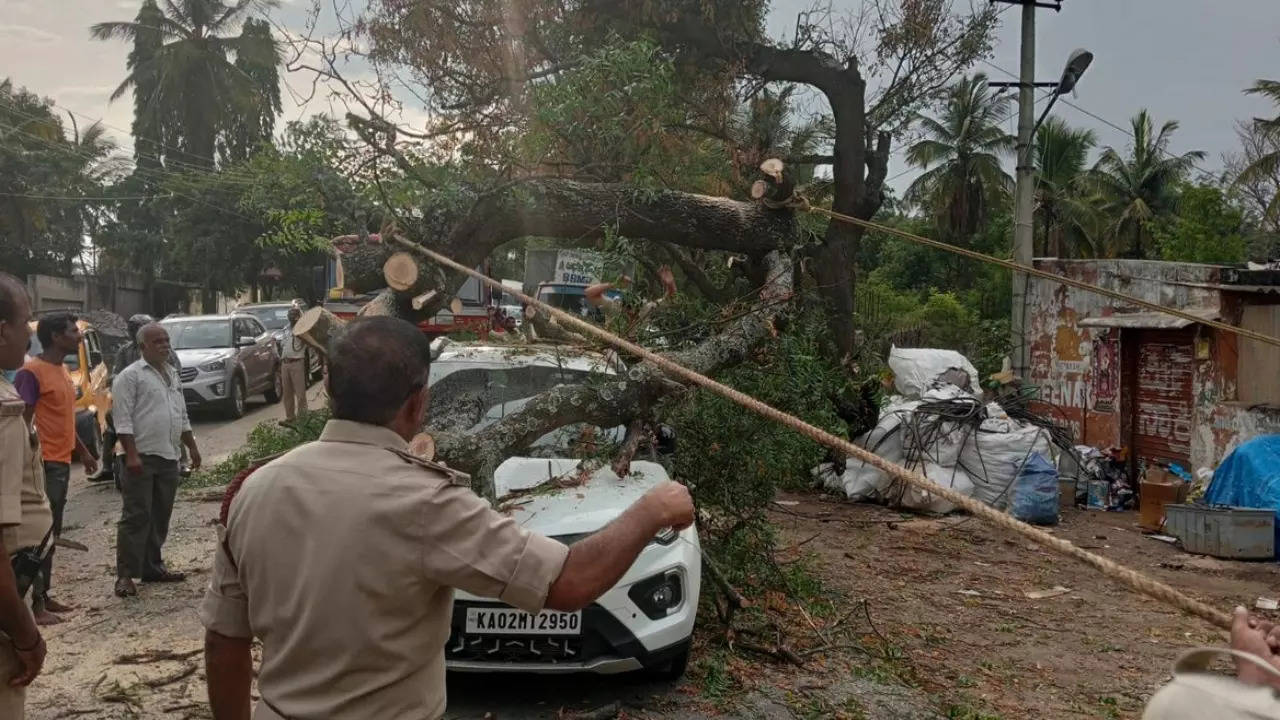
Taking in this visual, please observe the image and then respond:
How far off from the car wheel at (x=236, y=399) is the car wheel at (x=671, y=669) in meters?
12.5

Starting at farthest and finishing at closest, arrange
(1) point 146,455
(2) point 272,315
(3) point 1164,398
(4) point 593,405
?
1. (2) point 272,315
2. (3) point 1164,398
3. (1) point 146,455
4. (4) point 593,405

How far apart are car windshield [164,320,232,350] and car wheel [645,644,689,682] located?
1307cm

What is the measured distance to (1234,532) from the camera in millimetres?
9555

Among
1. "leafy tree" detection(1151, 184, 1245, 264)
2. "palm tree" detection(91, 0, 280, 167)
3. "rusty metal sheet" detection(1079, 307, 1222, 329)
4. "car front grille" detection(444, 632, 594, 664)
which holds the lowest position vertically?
"car front grille" detection(444, 632, 594, 664)

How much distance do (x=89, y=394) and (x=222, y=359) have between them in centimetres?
385

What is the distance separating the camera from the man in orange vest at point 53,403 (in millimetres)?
5891

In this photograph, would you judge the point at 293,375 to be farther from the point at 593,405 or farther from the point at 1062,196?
the point at 1062,196

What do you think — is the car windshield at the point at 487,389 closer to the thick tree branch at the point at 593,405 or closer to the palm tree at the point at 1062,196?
the thick tree branch at the point at 593,405

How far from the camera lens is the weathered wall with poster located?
39.2ft

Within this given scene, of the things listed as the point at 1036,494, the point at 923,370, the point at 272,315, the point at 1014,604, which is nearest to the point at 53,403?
the point at 1014,604

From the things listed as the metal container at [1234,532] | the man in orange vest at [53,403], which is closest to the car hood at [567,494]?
the man in orange vest at [53,403]

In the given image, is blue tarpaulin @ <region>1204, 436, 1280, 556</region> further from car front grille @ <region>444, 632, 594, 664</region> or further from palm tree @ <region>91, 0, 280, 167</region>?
palm tree @ <region>91, 0, 280, 167</region>

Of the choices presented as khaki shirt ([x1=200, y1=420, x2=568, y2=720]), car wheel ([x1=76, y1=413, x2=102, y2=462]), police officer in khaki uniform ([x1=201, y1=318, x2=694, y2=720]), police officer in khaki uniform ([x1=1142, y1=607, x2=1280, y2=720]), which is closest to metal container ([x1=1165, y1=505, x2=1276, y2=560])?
police officer in khaki uniform ([x1=1142, y1=607, x2=1280, y2=720])

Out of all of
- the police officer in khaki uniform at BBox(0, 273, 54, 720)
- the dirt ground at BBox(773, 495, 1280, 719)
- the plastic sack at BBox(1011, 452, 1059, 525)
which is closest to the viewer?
the police officer in khaki uniform at BBox(0, 273, 54, 720)
